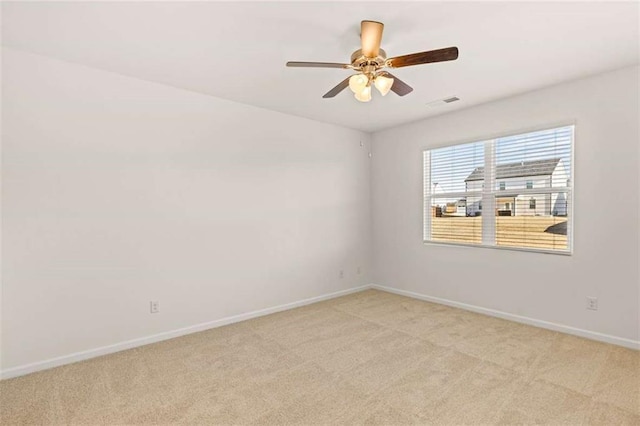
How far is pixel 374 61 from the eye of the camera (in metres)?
2.21

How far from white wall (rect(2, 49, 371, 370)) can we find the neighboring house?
2279mm

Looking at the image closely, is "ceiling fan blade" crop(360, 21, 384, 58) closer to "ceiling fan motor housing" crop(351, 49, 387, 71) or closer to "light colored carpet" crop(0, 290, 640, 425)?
"ceiling fan motor housing" crop(351, 49, 387, 71)

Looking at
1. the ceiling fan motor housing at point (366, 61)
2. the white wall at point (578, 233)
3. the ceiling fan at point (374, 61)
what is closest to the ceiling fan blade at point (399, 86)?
the ceiling fan at point (374, 61)

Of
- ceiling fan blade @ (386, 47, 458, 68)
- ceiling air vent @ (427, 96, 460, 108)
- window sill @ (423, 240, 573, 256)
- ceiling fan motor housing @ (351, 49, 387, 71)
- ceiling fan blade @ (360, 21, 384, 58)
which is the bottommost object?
window sill @ (423, 240, 573, 256)

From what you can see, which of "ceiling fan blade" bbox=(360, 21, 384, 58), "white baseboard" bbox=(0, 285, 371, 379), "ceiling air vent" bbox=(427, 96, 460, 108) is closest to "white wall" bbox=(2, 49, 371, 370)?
"white baseboard" bbox=(0, 285, 371, 379)

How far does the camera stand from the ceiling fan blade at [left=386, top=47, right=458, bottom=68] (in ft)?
6.36

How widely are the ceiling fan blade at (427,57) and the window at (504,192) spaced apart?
2.15 meters

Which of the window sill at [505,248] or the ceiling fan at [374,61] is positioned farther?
the window sill at [505,248]

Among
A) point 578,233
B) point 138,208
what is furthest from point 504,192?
point 138,208

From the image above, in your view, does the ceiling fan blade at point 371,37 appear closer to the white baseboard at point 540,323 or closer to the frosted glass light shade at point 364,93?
the frosted glass light shade at point 364,93

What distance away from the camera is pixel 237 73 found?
116 inches

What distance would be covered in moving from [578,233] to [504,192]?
837 mm

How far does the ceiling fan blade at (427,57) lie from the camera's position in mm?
1940

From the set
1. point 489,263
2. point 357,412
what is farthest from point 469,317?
point 357,412
